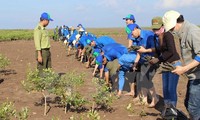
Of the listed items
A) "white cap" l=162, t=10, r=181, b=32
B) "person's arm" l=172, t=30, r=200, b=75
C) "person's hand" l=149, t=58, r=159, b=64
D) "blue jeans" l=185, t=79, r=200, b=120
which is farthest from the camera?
"person's hand" l=149, t=58, r=159, b=64

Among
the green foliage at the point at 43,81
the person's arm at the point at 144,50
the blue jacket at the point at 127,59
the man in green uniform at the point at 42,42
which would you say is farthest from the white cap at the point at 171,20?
the man in green uniform at the point at 42,42

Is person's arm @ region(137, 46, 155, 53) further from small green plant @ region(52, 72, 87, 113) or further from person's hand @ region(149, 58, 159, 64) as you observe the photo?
small green plant @ region(52, 72, 87, 113)

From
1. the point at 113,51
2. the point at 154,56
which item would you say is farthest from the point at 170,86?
the point at 113,51

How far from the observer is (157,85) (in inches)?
380

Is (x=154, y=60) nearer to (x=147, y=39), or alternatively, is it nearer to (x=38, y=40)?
(x=147, y=39)

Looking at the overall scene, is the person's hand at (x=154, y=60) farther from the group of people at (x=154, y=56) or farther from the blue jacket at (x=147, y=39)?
the blue jacket at (x=147, y=39)

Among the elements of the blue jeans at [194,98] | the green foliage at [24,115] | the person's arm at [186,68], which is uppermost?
the person's arm at [186,68]

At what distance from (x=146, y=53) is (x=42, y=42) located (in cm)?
263

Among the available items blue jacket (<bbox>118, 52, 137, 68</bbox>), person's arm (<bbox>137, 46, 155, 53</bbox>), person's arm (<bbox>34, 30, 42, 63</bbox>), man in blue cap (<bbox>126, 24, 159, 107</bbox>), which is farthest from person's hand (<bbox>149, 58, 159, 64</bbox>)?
person's arm (<bbox>34, 30, 42, 63</bbox>)

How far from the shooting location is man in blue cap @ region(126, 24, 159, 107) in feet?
21.7

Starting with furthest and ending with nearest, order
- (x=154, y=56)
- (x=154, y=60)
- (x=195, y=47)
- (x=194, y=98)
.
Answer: (x=154, y=56) < (x=154, y=60) < (x=194, y=98) < (x=195, y=47)

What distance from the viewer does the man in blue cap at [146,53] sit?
662 cm

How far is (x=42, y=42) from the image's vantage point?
815 cm

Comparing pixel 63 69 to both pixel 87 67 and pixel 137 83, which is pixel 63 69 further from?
pixel 137 83
